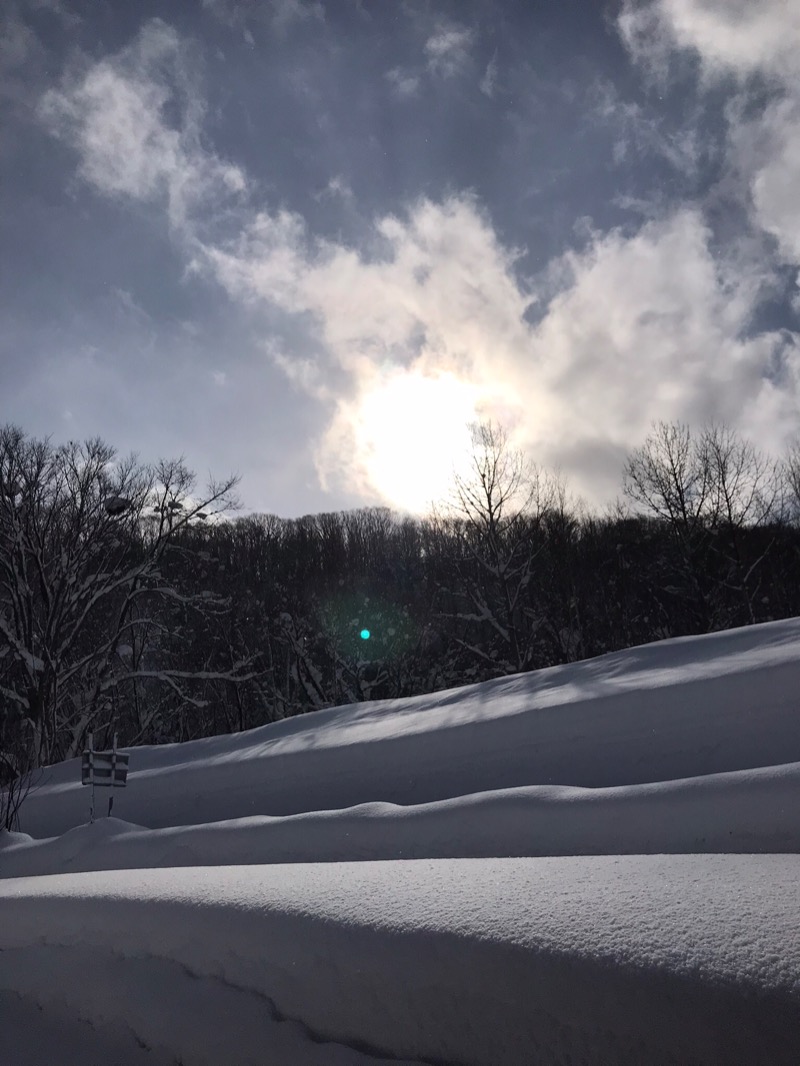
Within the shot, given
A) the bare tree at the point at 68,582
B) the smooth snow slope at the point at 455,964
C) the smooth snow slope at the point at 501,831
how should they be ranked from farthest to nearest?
1. the bare tree at the point at 68,582
2. the smooth snow slope at the point at 501,831
3. the smooth snow slope at the point at 455,964

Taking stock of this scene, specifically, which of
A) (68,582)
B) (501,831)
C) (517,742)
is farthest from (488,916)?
(68,582)

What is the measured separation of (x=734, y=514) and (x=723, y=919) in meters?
20.7

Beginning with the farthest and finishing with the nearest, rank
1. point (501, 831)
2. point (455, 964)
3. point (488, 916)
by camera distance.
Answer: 1. point (501, 831)
2. point (488, 916)
3. point (455, 964)

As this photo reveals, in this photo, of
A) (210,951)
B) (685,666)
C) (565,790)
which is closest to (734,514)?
(685,666)

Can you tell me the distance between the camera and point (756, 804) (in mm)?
4027

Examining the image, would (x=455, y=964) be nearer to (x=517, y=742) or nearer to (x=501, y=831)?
(x=501, y=831)

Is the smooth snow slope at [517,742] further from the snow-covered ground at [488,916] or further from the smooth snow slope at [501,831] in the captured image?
the smooth snow slope at [501,831]

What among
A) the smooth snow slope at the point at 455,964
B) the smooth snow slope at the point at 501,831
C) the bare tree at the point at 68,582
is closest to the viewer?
the smooth snow slope at the point at 455,964

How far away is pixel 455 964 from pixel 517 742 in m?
5.52

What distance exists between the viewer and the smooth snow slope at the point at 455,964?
1870mm

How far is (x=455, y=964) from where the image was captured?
2303 mm

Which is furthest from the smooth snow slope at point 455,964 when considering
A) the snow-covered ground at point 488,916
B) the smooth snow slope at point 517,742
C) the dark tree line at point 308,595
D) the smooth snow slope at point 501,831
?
the dark tree line at point 308,595

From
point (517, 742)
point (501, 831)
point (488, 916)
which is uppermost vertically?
point (517, 742)

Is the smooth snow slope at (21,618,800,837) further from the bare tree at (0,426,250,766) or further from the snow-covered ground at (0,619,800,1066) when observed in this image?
the bare tree at (0,426,250,766)
